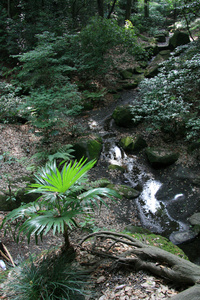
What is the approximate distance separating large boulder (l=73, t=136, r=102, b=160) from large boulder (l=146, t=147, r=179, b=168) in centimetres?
188

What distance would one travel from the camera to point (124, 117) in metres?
8.61

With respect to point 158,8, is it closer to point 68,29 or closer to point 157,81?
point 68,29

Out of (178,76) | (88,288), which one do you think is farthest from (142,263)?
(178,76)

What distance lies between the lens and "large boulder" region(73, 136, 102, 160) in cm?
719

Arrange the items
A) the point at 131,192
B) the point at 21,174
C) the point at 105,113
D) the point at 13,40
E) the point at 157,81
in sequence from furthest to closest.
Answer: the point at 13,40
the point at 105,113
the point at 157,81
the point at 131,192
the point at 21,174

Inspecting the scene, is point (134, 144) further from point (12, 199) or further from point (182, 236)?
point (12, 199)

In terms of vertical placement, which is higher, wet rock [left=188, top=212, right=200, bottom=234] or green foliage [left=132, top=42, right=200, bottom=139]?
green foliage [left=132, top=42, right=200, bottom=139]

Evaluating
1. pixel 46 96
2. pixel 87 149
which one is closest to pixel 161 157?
pixel 87 149

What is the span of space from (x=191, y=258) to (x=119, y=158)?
4.01 m

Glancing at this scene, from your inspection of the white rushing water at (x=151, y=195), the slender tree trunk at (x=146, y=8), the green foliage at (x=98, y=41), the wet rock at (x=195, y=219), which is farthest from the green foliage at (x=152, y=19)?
the wet rock at (x=195, y=219)

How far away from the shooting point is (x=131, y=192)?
620 cm

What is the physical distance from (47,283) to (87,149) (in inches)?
213

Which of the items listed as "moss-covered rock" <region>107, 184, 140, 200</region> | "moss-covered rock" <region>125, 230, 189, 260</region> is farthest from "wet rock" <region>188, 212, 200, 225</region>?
"moss-covered rock" <region>107, 184, 140, 200</region>

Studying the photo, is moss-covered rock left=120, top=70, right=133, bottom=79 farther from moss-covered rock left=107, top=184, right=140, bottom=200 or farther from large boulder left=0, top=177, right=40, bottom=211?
large boulder left=0, top=177, right=40, bottom=211
